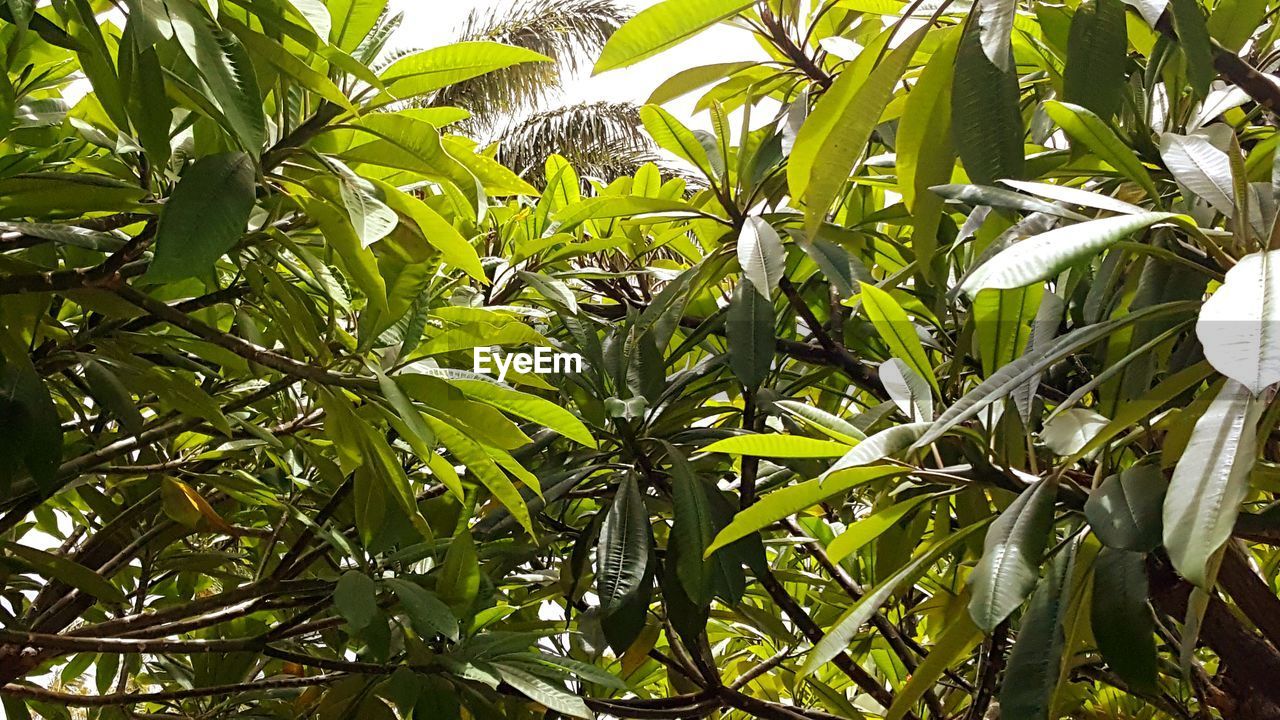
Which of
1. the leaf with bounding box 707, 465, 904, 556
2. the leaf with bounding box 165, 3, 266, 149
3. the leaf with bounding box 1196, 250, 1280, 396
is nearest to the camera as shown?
the leaf with bounding box 1196, 250, 1280, 396

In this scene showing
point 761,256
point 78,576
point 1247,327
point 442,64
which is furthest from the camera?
point 78,576

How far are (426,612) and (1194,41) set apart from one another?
663mm

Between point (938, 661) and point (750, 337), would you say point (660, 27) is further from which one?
point (938, 661)

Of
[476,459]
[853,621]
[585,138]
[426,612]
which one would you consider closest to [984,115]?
[853,621]

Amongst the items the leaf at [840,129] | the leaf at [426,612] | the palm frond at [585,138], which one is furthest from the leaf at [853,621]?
the palm frond at [585,138]

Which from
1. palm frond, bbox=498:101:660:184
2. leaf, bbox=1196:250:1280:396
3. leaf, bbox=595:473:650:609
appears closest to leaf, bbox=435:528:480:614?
leaf, bbox=595:473:650:609

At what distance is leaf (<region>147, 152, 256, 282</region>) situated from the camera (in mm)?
534

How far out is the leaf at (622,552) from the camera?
2.57 ft

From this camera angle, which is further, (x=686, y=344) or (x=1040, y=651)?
(x=686, y=344)

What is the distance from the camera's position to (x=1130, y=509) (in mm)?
531

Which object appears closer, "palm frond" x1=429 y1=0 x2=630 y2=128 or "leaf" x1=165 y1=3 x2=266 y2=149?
"leaf" x1=165 y1=3 x2=266 y2=149

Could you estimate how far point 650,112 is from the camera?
0.98 meters

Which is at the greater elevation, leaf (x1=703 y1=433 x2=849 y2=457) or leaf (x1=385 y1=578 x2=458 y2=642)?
leaf (x1=703 y1=433 x2=849 y2=457)

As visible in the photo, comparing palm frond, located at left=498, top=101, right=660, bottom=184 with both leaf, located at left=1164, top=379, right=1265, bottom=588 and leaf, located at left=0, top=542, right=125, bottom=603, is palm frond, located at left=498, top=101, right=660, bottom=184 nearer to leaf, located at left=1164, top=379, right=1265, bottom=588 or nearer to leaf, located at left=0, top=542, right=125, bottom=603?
leaf, located at left=0, top=542, right=125, bottom=603
